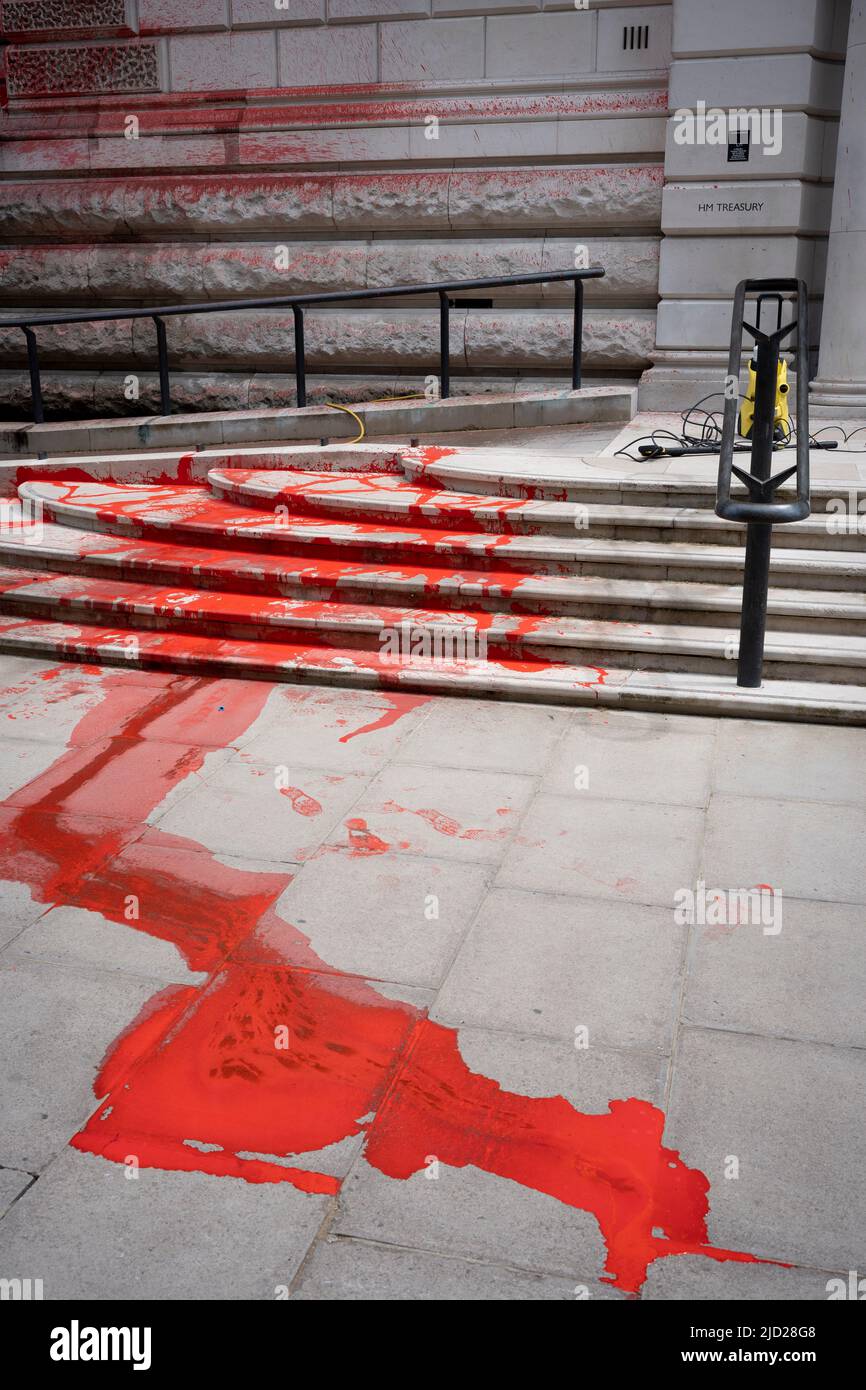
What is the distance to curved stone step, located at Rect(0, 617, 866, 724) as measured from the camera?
491 cm

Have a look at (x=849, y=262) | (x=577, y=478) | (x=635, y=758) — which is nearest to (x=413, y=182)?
(x=849, y=262)

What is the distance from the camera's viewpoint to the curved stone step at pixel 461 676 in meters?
Result: 4.91

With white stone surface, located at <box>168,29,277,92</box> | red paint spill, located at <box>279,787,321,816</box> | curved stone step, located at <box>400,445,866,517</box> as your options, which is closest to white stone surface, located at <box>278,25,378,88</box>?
white stone surface, located at <box>168,29,277,92</box>

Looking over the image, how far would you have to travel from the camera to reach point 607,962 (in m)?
3.18

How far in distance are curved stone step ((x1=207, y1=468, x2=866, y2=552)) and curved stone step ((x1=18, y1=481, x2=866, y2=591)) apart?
Result: 0.06 m

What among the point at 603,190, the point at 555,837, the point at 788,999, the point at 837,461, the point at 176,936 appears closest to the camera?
the point at 788,999

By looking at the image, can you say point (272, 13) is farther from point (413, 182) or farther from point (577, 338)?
point (577, 338)

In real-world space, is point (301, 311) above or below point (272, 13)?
below

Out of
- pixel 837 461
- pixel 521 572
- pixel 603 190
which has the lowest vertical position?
pixel 521 572

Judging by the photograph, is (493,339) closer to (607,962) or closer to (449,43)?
(449,43)

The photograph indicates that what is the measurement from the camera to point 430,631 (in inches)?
215

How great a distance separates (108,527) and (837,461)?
4201 millimetres

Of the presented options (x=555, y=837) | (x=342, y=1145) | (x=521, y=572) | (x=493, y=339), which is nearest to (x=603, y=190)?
(x=493, y=339)

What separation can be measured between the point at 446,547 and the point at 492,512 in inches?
15.4
